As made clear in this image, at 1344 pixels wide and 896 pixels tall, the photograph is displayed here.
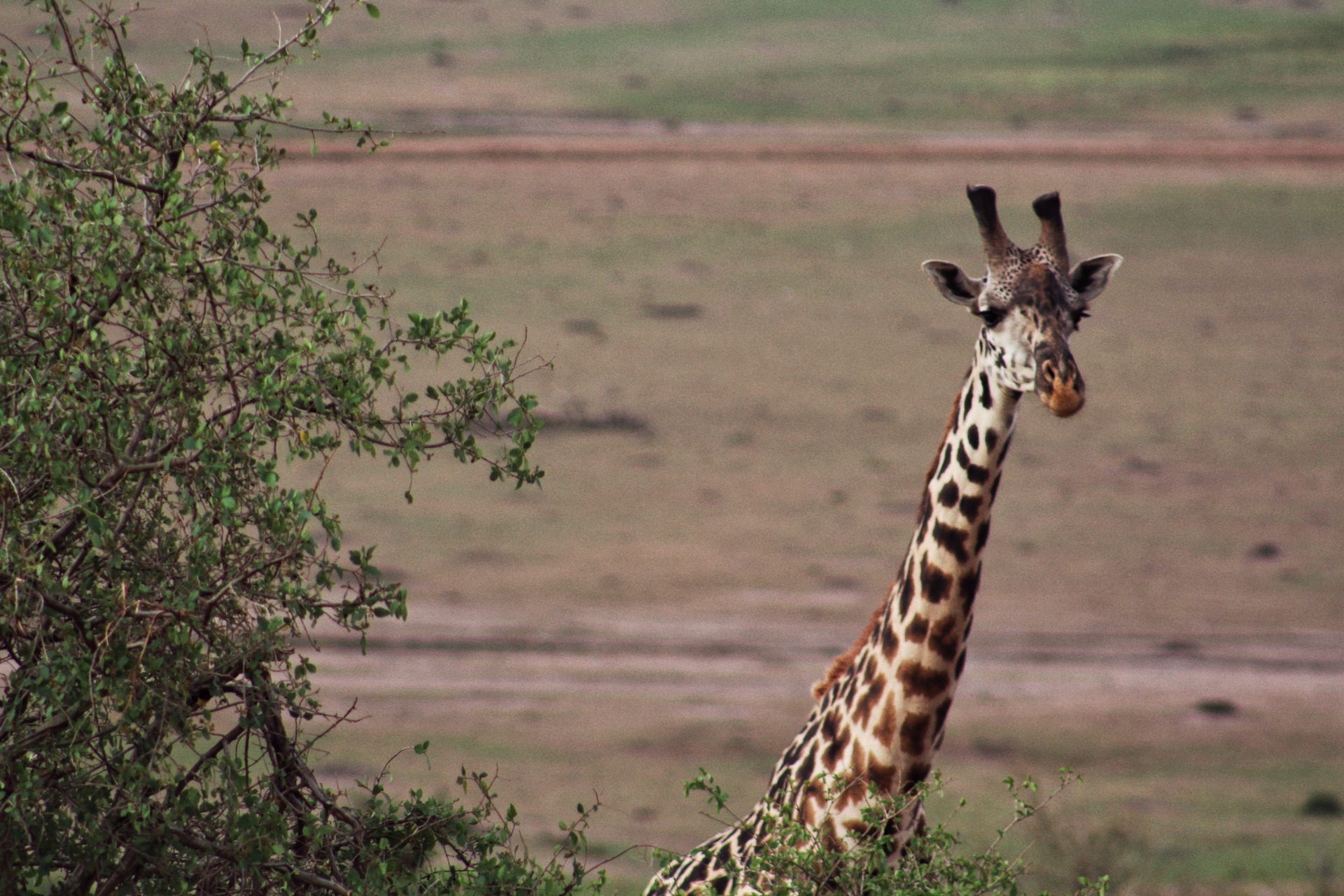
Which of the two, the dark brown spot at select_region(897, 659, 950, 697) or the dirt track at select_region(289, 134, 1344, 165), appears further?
the dirt track at select_region(289, 134, 1344, 165)

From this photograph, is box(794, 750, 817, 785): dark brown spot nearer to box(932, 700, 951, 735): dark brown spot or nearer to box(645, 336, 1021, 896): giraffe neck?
box(645, 336, 1021, 896): giraffe neck

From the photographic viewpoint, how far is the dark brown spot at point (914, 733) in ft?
19.7

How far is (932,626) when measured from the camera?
6066 mm

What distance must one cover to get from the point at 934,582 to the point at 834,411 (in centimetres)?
1668

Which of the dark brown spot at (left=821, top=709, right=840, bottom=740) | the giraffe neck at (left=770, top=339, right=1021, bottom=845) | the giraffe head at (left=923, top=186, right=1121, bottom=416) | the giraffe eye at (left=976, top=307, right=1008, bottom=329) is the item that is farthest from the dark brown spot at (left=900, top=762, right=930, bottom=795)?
the giraffe eye at (left=976, top=307, right=1008, bottom=329)

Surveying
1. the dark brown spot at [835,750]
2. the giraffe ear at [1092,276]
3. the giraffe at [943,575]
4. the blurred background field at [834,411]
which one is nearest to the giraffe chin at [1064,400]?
the giraffe at [943,575]

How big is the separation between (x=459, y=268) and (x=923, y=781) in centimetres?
2014

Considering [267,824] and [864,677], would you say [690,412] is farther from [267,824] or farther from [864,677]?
[267,824]

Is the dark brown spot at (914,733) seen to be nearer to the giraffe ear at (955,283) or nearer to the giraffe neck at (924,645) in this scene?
the giraffe neck at (924,645)

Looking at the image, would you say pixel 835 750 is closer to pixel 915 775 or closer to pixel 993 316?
pixel 915 775

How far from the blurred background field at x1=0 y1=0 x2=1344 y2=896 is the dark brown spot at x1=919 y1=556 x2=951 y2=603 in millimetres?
6832

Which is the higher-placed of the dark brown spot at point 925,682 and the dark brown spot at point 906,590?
the dark brown spot at point 906,590

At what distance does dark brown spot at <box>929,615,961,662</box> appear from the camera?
6.05 metres

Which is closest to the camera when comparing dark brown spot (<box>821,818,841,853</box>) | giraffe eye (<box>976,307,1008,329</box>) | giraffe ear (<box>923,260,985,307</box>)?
dark brown spot (<box>821,818,841,853</box>)
